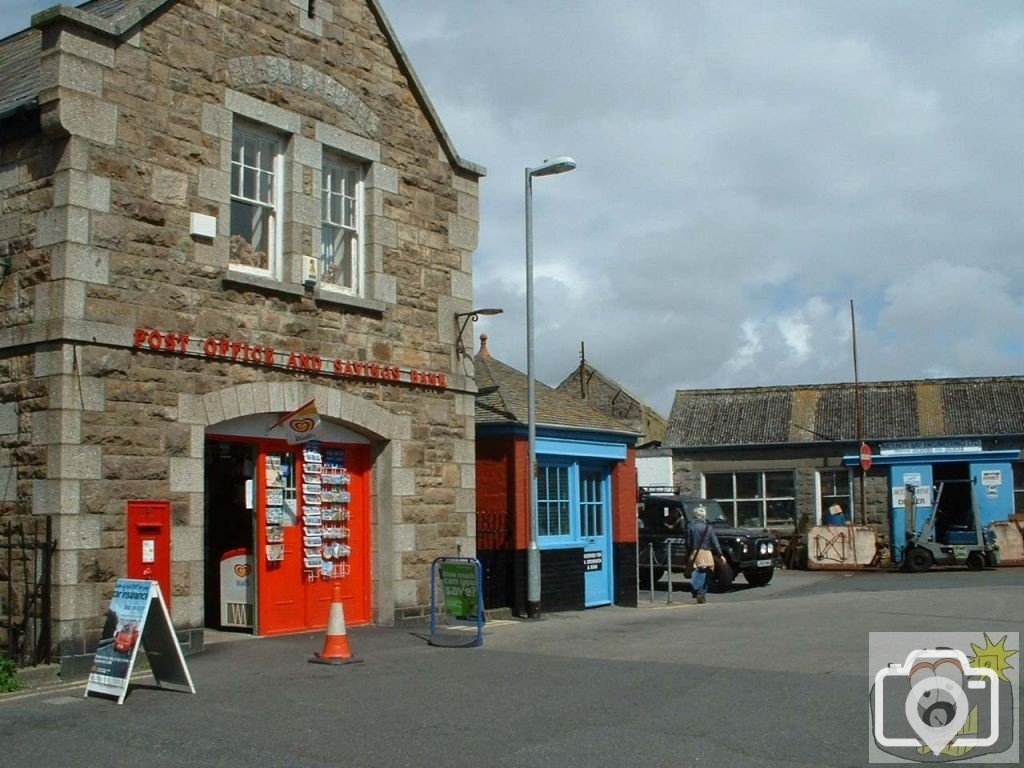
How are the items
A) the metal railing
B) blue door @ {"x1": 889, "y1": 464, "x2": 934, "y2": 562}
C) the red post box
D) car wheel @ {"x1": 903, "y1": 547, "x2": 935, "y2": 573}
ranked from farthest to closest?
blue door @ {"x1": 889, "y1": 464, "x2": 934, "y2": 562} < car wheel @ {"x1": 903, "y1": 547, "x2": 935, "y2": 573} < the metal railing < the red post box

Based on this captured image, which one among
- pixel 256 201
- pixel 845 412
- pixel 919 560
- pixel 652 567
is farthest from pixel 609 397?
pixel 256 201

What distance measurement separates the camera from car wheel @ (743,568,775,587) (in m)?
24.7

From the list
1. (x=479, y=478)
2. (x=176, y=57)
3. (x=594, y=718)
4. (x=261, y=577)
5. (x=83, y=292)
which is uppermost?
(x=176, y=57)

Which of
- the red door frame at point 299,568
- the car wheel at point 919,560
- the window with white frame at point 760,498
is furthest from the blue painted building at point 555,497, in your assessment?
the window with white frame at point 760,498

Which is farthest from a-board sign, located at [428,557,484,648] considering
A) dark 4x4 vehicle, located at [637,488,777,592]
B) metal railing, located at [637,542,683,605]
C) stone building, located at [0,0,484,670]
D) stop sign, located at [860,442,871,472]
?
stop sign, located at [860,442,871,472]

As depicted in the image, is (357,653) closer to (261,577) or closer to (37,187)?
(261,577)

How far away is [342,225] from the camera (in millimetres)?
14586

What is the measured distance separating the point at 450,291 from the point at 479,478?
10.4 ft

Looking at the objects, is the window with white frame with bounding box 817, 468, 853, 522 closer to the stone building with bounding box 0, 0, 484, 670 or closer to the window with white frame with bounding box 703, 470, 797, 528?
the window with white frame with bounding box 703, 470, 797, 528

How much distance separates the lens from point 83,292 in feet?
37.2

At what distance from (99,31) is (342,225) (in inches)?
153

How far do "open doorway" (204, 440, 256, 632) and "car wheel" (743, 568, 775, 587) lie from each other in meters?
12.7

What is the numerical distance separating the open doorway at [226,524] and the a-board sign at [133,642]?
11.9 feet

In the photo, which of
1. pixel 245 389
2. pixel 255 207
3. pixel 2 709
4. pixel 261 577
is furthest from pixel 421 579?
pixel 2 709
